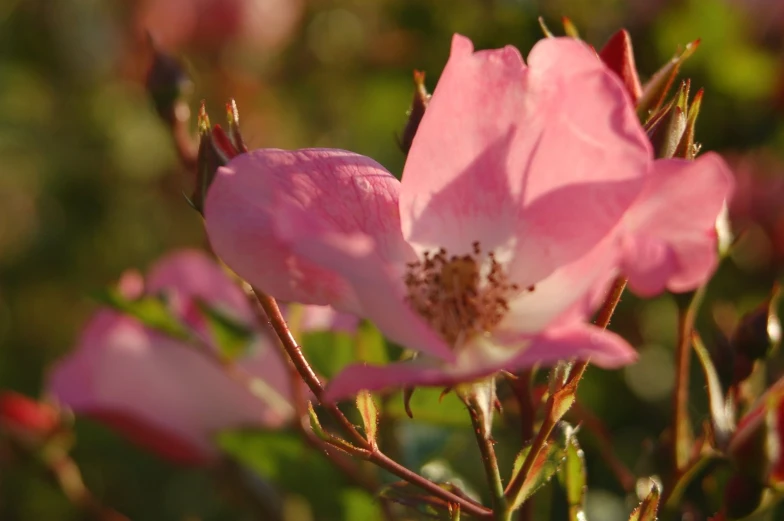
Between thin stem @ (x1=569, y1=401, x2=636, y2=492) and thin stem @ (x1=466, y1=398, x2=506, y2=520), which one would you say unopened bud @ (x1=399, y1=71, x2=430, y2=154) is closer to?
thin stem @ (x1=466, y1=398, x2=506, y2=520)

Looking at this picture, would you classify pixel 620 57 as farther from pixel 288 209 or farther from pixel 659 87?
pixel 288 209

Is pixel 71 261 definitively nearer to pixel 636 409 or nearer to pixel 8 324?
pixel 8 324

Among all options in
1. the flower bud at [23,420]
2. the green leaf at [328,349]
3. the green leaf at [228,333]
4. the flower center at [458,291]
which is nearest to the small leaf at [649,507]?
the flower center at [458,291]

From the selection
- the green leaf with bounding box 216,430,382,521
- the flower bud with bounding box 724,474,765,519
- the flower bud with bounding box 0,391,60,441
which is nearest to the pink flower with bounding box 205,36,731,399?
the flower bud with bounding box 724,474,765,519

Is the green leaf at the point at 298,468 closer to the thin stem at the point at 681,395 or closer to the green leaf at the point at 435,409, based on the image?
the green leaf at the point at 435,409

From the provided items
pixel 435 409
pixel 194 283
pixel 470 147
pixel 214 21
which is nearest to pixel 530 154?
pixel 470 147

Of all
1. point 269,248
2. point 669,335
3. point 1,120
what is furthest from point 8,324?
point 269,248

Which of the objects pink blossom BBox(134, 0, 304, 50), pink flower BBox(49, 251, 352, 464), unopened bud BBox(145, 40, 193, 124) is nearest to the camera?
unopened bud BBox(145, 40, 193, 124)
